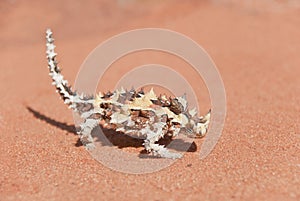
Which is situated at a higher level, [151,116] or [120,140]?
[151,116]

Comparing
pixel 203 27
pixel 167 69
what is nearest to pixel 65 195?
pixel 167 69

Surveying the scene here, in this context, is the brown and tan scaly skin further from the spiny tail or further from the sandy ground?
the spiny tail

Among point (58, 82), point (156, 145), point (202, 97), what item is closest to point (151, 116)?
point (156, 145)

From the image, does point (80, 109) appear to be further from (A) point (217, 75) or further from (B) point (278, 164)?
(A) point (217, 75)

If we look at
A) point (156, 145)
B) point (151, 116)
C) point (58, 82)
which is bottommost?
point (156, 145)

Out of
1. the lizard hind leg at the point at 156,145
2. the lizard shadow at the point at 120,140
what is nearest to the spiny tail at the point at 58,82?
the lizard shadow at the point at 120,140

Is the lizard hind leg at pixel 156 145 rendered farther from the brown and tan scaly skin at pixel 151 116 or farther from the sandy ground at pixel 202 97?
the sandy ground at pixel 202 97

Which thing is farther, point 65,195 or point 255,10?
point 255,10

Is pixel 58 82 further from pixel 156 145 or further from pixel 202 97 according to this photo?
pixel 202 97
